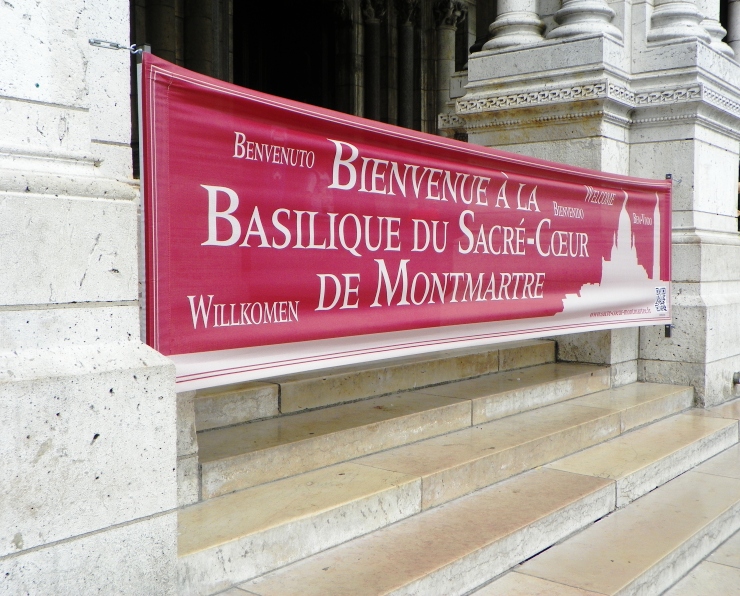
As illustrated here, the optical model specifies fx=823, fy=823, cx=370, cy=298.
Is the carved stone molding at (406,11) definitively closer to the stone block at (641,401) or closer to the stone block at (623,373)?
the stone block at (623,373)

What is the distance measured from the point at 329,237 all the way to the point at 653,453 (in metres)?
2.45

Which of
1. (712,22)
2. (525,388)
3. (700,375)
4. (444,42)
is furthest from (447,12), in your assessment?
(525,388)

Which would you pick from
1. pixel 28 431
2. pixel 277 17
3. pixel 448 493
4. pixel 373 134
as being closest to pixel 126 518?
pixel 28 431

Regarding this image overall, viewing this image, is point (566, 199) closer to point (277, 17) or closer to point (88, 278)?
point (88, 278)

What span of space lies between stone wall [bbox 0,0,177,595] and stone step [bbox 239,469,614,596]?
601 millimetres

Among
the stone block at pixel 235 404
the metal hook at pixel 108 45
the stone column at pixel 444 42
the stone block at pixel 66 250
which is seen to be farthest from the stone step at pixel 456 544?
the stone column at pixel 444 42

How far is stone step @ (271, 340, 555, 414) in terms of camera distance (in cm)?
411

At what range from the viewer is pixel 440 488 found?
3588 mm

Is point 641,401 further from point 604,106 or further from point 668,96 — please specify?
point 668,96

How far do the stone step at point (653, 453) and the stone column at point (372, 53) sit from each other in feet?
29.2

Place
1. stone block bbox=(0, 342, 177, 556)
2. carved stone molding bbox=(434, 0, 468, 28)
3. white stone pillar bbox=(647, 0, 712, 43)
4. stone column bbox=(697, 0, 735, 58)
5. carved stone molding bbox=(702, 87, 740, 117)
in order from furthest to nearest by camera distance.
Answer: carved stone molding bbox=(434, 0, 468, 28)
stone column bbox=(697, 0, 735, 58)
white stone pillar bbox=(647, 0, 712, 43)
carved stone molding bbox=(702, 87, 740, 117)
stone block bbox=(0, 342, 177, 556)

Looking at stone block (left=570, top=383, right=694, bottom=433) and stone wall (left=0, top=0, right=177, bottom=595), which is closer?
stone wall (left=0, top=0, right=177, bottom=595)

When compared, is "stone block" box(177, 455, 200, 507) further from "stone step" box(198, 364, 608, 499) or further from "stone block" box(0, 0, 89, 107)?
"stone block" box(0, 0, 89, 107)

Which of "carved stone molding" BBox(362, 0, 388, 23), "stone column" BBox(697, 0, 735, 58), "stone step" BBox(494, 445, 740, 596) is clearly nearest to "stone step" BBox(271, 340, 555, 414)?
"stone step" BBox(494, 445, 740, 596)
